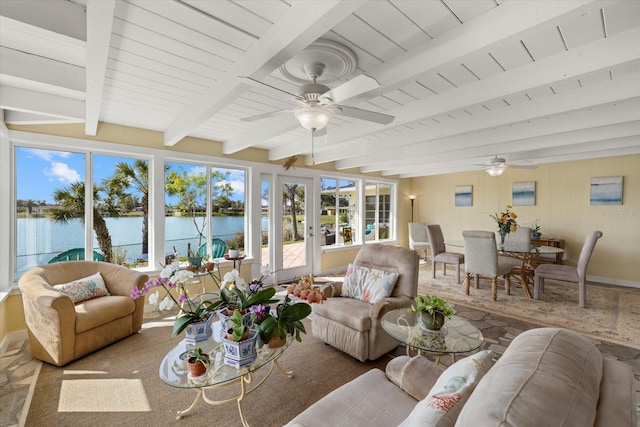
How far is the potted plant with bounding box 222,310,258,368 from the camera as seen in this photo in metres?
1.64

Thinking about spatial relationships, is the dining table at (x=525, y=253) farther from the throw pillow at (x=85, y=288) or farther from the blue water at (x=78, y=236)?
the throw pillow at (x=85, y=288)

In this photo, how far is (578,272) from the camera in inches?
156

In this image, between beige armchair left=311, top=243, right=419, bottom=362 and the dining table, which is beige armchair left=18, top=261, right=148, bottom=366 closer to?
beige armchair left=311, top=243, right=419, bottom=362

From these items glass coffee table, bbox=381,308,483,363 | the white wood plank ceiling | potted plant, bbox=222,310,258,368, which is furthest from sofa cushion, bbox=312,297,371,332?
the white wood plank ceiling

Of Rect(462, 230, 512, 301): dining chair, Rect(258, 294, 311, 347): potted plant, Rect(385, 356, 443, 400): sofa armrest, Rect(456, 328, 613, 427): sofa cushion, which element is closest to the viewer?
Rect(456, 328, 613, 427): sofa cushion

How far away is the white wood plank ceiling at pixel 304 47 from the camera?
4.69 feet

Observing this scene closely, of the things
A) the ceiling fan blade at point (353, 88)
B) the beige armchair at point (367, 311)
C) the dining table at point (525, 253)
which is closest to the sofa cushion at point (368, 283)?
the beige armchair at point (367, 311)

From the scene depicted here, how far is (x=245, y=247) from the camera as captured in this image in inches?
190

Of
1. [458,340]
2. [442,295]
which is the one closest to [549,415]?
[458,340]

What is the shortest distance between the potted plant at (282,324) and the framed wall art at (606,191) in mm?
6397

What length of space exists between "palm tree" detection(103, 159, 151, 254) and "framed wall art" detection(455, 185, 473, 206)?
22.2 ft

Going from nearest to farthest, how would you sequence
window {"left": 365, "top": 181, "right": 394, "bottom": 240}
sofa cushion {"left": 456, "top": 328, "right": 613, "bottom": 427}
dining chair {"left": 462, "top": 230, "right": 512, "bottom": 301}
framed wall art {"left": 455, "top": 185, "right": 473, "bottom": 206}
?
sofa cushion {"left": 456, "top": 328, "right": 613, "bottom": 427}
dining chair {"left": 462, "top": 230, "right": 512, "bottom": 301}
framed wall art {"left": 455, "top": 185, "right": 473, "bottom": 206}
window {"left": 365, "top": 181, "right": 394, "bottom": 240}

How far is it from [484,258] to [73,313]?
5008 mm

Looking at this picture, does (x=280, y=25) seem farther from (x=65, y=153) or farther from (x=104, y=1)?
(x=65, y=153)
